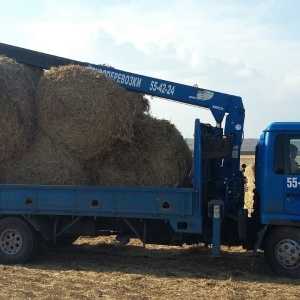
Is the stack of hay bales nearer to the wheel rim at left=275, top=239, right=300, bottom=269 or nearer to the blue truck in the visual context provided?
the blue truck

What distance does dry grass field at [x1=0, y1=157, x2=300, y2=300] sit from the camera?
242 inches

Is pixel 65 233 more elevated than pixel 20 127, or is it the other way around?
pixel 20 127

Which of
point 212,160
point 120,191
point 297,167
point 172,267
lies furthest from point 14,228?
point 297,167

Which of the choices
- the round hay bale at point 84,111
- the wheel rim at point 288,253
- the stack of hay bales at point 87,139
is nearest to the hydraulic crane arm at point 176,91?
the stack of hay bales at point 87,139

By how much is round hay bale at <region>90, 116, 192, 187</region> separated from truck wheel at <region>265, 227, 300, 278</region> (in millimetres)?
1671

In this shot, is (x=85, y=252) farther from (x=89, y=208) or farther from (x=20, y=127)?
(x=20, y=127)

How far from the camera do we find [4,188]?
7.81 meters

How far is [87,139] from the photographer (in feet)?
25.1

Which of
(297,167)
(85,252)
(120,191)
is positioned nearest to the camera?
(297,167)

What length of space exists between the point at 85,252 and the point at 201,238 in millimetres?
2324

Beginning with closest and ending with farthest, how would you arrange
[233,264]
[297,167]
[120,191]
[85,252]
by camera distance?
[297,167] → [120,191] → [233,264] → [85,252]

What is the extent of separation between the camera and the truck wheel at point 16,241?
7895 millimetres

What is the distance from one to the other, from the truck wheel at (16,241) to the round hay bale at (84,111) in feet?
4.62

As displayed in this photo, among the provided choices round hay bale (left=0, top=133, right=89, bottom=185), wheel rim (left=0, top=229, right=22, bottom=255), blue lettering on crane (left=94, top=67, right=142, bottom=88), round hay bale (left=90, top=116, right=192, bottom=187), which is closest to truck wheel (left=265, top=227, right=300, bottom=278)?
round hay bale (left=90, top=116, right=192, bottom=187)
